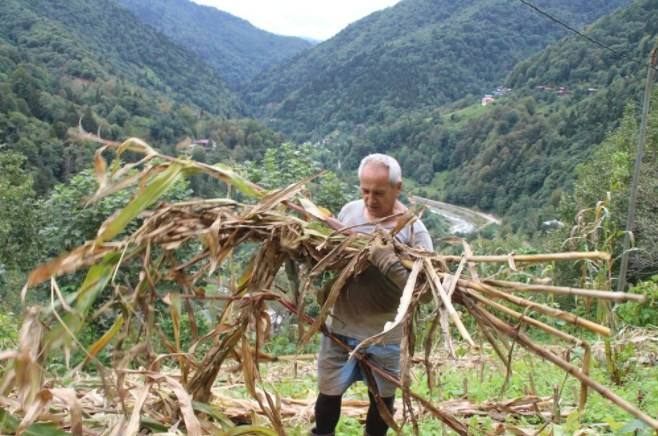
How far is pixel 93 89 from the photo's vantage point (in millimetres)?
63656

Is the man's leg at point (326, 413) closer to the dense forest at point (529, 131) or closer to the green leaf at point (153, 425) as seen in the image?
the green leaf at point (153, 425)

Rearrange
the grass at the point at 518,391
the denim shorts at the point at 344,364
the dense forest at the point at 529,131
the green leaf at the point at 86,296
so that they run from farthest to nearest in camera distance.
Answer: the dense forest at the point at 529,131 < the grass at the point at 518,391 < the denim shorts at the point at 344,364 < the green leaf at the point at 86,296

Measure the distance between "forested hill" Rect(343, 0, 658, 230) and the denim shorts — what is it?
4242cm

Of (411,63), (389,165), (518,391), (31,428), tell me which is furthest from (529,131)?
(31,428)

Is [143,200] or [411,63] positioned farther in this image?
[411,63]

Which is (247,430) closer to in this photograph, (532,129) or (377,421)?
(377,421)

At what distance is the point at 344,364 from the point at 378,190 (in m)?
0.74

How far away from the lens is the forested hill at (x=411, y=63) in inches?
4193

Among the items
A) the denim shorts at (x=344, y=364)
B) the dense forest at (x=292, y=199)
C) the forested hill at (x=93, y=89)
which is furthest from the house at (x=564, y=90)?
the denim shorts at (x=344, y=364)

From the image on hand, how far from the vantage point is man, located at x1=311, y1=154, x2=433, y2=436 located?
2256 millimetres

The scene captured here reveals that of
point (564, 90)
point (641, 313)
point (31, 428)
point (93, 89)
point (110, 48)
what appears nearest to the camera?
point (31, 428)

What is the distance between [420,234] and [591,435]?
1.10m

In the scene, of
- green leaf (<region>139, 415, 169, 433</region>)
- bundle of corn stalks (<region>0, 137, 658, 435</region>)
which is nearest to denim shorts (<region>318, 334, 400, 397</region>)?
bundle of corn stalks (<region>0, 137, 658, 435</region>)

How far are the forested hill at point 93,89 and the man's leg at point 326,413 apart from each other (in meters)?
18.4
